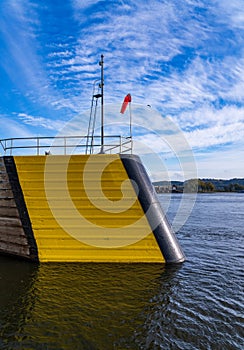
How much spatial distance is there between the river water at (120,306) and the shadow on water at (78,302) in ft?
0.06

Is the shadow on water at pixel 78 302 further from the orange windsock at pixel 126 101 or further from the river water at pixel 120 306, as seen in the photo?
the orange windsock at pixel 126 101

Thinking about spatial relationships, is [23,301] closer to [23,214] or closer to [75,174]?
[23,214]

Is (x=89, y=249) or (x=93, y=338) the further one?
(x=89, y=249)

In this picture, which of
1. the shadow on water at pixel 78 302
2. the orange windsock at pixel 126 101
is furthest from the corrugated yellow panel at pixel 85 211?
the orange windsock at pixel 126 101

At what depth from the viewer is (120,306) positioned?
6.15 metres

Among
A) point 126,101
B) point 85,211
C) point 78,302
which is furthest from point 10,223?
point 126,101

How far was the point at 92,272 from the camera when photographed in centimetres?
809

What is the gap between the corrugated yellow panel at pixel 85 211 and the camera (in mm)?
8641

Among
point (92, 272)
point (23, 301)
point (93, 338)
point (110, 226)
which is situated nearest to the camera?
point (93, 338)

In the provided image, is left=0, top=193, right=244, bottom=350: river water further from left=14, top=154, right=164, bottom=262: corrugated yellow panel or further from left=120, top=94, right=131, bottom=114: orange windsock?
left=120, top=94, right=131, bottom=114: orange windsock

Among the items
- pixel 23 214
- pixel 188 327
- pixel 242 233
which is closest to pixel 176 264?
pixel 188 327

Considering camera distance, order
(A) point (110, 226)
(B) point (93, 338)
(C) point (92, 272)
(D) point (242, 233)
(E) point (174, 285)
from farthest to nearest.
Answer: (D) point (242, 233) < (A) point (110, 226) < (C) point (92, 272) < (E) point (174, 285) < (B) point (93, 338)

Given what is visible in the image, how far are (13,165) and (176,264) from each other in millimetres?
6511

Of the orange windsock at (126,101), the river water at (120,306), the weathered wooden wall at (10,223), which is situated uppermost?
the orange windsock at (126,101)
